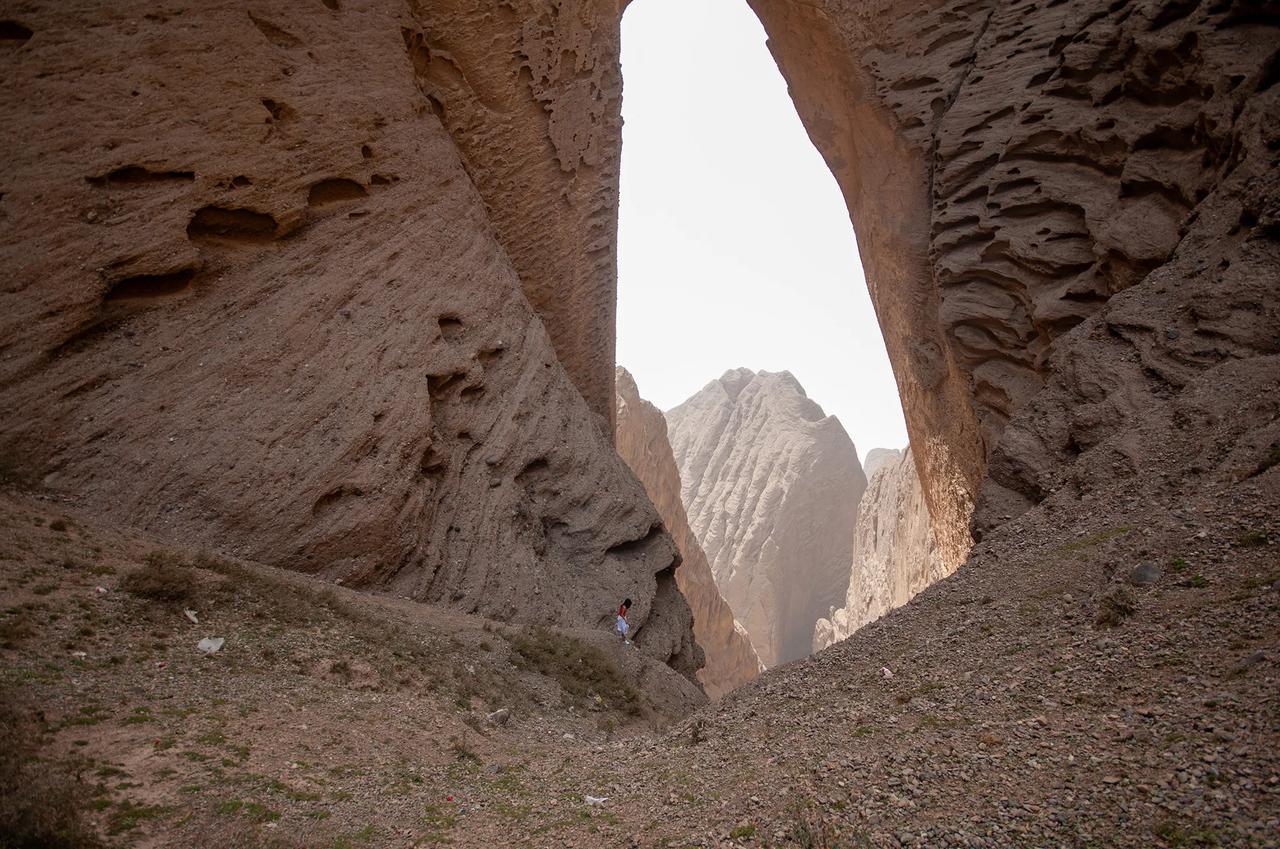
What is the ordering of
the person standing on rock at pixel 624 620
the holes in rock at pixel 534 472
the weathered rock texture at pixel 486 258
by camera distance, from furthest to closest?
the holes in rock at pixel 534 472 < the person standing on rock at pixel 624 620 < the weathered rock texture at pixel 486 258

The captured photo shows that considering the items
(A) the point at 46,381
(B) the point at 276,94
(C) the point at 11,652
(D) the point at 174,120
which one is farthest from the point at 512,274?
(C) the point at 11,652

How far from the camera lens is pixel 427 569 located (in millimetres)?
14102

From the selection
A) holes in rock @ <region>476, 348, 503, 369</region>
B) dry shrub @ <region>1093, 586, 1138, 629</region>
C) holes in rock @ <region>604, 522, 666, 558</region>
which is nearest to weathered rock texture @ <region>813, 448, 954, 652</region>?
holes in rock @ <region>604, 522, 666, 558</region>

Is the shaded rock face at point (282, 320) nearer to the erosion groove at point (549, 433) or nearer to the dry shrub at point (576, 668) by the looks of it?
the erosion groove at point (549, 433)

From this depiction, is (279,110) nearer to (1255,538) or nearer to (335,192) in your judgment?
(335,192)

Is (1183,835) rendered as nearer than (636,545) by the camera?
Yes

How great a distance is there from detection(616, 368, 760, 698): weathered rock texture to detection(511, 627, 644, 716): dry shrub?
3172 centimetres

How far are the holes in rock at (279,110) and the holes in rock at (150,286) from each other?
3963 millimetres

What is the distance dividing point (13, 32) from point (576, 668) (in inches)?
582

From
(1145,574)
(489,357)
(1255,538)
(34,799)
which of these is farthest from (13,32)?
(1255,538)

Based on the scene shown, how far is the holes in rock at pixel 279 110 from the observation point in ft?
47.8

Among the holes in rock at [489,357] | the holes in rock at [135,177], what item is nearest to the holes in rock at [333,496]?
the holes in rock at [489,357]

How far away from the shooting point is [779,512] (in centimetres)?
6906

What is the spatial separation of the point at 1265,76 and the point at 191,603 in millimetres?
19137
